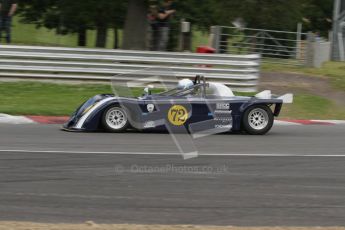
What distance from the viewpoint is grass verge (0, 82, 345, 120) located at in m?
13.6

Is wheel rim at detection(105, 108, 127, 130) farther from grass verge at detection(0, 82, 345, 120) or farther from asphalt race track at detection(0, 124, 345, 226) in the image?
grass verge at detection(0, 82, 345, 120)

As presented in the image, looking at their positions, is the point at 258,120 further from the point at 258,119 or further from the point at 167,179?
the point at 167,179

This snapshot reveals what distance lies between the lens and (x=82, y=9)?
24.8 meters

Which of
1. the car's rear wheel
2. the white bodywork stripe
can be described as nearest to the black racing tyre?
the car's rear wheel

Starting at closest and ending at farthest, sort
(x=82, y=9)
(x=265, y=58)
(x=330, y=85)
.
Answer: (x=330, y=85), (x=265, y=58), (x=82, y=9)

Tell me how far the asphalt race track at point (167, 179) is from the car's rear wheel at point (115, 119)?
207mm

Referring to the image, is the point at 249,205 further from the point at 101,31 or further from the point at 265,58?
the point at 101,31

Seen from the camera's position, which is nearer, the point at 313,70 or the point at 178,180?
the point at 178,180

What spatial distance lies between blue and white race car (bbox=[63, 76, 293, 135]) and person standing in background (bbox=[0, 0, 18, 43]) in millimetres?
11417

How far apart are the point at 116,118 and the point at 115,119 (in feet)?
0.08

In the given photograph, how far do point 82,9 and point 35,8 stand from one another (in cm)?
790

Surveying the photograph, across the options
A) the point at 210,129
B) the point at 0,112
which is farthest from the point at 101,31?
the point at 210,129

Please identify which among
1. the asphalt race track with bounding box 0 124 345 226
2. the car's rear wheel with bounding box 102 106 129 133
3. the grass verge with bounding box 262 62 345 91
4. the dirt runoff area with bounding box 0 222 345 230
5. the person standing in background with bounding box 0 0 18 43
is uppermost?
the person standing in background with bounding box 0 0 18 43

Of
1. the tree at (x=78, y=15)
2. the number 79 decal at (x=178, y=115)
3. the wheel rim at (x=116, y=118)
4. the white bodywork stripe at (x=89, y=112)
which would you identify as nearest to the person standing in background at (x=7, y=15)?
the tree at (x=78, y=15)
